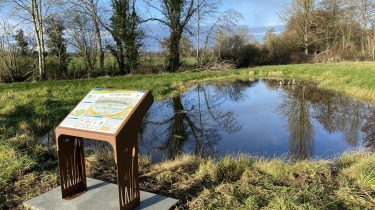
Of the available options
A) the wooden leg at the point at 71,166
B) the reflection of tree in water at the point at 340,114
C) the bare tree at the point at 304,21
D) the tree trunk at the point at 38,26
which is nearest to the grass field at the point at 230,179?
the wooden leg at the point at 71,166

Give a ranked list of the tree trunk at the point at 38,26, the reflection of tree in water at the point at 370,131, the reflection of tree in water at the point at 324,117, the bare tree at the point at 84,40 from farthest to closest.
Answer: the bare tree at the point at 84,40 < the tree trunk at the point at 38,26 < the reflection of tree in water at the point at 324,117 < the reflection of tree in water at the point at 370,131

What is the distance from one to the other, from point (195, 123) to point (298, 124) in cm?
260

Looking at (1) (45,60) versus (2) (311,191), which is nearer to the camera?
(2) (311,191)

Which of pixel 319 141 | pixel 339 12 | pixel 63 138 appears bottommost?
pixel 319 141

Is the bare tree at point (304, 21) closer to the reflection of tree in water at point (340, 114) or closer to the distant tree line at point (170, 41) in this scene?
the distant tree line at point (170, 41)

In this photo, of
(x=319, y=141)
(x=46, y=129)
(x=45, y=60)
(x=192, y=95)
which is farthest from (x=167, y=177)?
(x=45, y=60)

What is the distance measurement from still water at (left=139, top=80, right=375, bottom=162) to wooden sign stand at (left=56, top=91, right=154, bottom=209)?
217 cm

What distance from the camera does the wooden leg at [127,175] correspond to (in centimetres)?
327

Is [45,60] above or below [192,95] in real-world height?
above

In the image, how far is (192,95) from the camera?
1363cm

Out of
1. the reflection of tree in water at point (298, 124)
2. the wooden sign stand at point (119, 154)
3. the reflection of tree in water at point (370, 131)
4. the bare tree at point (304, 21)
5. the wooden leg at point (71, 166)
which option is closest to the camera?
the wooden sign stand at point (119, 154)

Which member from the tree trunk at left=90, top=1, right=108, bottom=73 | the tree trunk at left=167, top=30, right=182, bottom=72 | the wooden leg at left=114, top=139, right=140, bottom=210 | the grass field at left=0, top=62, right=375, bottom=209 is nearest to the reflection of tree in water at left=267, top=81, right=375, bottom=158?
the grass field at left=0, top=62, right=375, bottom=209

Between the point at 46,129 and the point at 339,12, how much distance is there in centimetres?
→ 3173

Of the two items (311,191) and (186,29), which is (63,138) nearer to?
(311,191)
